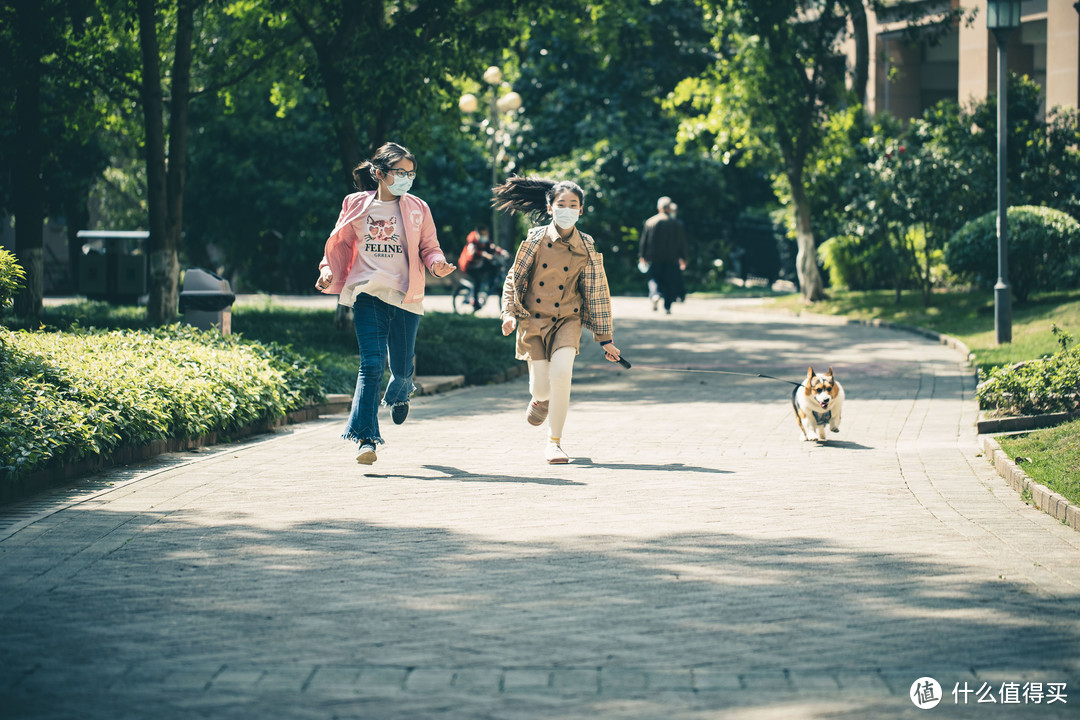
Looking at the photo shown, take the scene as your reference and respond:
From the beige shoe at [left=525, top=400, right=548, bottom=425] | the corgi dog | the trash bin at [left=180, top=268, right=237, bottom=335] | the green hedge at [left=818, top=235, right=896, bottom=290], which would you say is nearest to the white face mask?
the beige shoe at [left=525, top=400, right=548, bottom=425]

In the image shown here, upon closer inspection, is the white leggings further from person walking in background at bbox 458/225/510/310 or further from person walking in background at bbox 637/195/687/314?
person walking in background at bbox 458/225/510/310

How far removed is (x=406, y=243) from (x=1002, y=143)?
9.96 metres

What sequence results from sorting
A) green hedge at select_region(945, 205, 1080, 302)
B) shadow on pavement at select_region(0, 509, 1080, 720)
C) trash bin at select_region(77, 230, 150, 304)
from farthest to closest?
1. trash bin at select_region(77, 230, 150, 304)
2. green hedge at select_region(945, 205, 1080, 302)
3. shadow on pavement at select_region(0, 509, 1080, 720)

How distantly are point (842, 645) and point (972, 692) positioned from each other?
57 centimetres

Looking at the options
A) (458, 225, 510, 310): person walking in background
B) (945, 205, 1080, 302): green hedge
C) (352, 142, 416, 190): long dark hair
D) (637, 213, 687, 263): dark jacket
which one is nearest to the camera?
(352, 142, 416, 190): long dark hair

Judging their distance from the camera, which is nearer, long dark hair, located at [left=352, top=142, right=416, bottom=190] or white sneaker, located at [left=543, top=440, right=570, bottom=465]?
long dark hair, located at [left=352, top=142, right=416, bottom=190]

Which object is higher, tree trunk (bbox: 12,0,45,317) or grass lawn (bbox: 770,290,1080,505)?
tree trunk (bbox: 12,0,45,317)

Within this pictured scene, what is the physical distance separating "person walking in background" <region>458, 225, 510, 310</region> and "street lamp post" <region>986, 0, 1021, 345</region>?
10.5 m

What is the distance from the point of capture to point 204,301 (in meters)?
13.5

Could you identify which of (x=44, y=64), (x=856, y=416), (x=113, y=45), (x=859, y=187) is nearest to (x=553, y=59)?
(x=859, y=187)

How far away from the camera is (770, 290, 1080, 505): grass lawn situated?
8008 mm

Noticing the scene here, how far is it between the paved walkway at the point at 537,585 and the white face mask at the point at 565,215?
1636mm

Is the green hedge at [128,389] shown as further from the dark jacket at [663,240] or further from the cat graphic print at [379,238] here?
the dark jacket at [663,240]

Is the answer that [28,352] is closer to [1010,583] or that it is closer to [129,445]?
[129,445]
